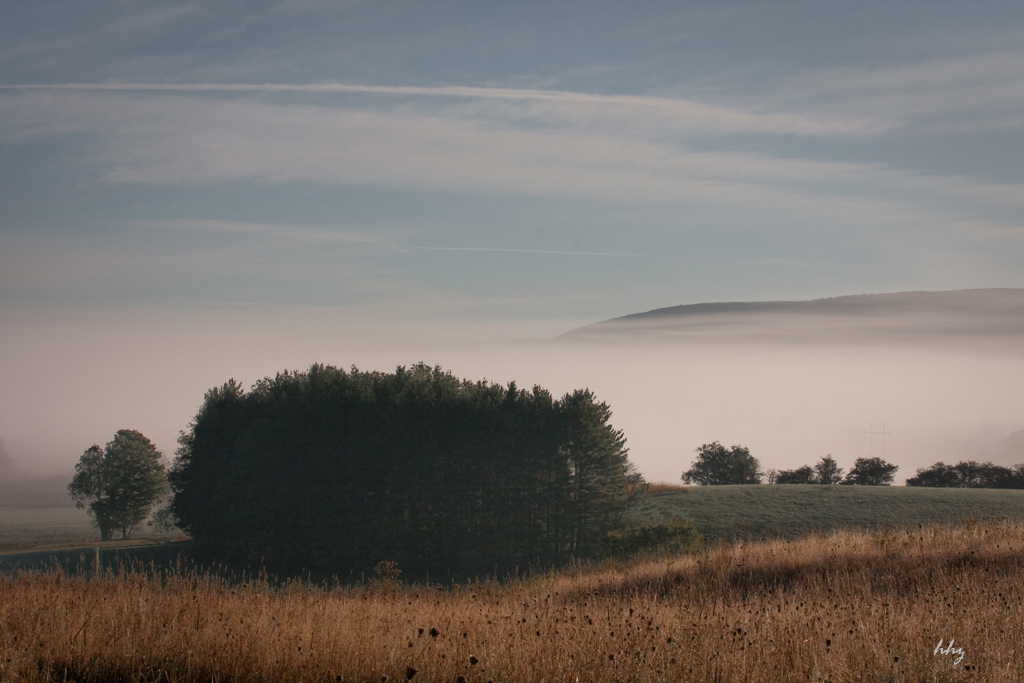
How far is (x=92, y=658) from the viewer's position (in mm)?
7895

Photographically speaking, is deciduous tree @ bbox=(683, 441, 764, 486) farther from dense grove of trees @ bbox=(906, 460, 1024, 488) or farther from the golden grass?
the golden grass

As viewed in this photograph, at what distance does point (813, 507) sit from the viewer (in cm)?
3750

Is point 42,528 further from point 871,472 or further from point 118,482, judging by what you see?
point 871,472

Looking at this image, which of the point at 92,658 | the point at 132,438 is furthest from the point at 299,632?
the point at 132,438

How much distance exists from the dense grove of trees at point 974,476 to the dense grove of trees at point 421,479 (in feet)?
80.3

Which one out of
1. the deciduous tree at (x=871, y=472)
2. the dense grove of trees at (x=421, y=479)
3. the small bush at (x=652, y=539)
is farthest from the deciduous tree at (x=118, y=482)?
the deciduous tree at (x=871, y=472)

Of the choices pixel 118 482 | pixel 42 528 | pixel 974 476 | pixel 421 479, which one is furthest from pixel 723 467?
pixel 42 528

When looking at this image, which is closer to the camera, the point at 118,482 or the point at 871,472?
the point at 871,472

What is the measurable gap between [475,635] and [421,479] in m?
28.6

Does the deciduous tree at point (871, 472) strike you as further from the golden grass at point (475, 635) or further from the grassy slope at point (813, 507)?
the golden grass at point (475, 635)

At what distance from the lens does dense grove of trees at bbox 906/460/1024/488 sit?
49719 mm

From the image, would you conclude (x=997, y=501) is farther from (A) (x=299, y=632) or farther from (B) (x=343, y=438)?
(A) (x=299, y=632)

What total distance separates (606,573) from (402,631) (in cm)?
956

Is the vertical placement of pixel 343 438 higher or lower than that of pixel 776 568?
higher
